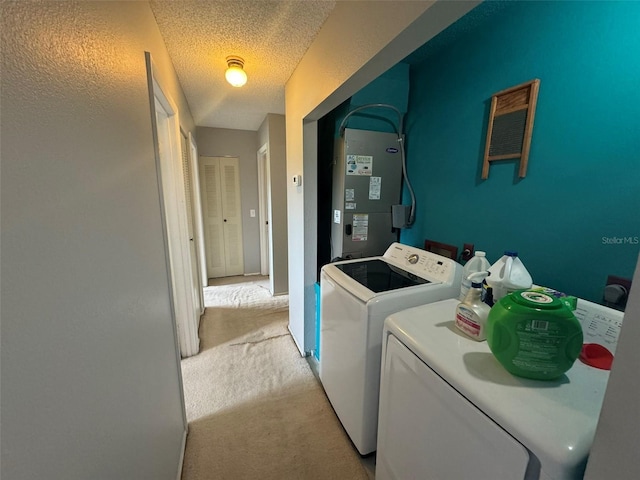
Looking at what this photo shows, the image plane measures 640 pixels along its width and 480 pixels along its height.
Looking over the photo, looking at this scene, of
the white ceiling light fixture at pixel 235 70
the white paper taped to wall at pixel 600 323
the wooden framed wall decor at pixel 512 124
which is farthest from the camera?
the white ceiling light fixture at pixel 235 70

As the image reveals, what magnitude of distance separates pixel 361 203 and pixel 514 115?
1.04 metres

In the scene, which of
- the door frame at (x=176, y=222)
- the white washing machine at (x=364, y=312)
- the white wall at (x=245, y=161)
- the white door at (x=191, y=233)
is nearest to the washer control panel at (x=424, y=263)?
the white washing machine at (x=364, y=312)

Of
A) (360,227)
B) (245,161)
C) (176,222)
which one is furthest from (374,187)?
(245,161)

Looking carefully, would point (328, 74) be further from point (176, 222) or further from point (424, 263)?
point (176, 222)

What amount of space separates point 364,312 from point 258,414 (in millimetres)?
1113

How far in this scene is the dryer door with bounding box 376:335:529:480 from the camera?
63 cm

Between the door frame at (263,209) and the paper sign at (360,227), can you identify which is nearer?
the paper sign at (360,227)

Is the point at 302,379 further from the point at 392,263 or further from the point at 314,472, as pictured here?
the point at 392,263

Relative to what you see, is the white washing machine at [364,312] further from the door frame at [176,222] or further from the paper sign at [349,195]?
the door frame at [176,222]

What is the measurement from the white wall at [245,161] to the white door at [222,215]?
7cm

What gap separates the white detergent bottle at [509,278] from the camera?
100cm

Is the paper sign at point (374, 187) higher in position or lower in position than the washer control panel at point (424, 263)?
higher

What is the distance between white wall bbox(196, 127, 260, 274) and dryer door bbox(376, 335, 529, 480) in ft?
11.1

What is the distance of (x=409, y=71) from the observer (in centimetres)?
204
